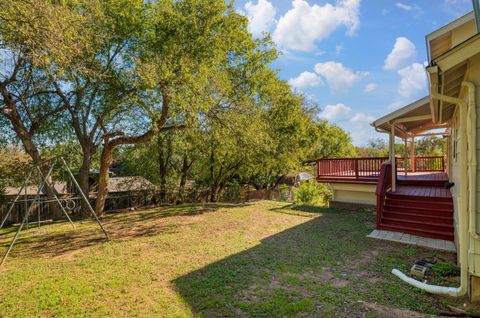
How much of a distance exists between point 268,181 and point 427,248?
666 inches

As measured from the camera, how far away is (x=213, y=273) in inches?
197

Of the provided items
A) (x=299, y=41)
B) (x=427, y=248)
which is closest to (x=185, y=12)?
(x=299, y=41)

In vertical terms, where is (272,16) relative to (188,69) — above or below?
above

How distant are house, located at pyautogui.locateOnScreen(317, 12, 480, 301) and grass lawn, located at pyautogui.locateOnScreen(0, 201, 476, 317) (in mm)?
889

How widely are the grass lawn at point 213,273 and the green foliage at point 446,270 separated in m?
0.26

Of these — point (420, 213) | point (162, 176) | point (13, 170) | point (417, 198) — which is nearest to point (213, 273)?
point (420, 213)

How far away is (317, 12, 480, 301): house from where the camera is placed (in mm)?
3764

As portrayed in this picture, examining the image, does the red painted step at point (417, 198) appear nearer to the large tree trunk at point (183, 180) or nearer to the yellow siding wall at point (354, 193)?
the yellow siding wall at point (354, 193)

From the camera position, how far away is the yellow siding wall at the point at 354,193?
1116 cm

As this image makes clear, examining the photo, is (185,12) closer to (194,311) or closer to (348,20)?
(348,20)

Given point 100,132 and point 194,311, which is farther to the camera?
point 100,132

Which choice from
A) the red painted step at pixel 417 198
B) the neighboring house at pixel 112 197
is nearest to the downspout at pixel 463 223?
the red painted step at pixel 417 198

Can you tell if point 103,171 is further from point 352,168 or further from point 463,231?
point 463,231

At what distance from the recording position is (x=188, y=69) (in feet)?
28.9
